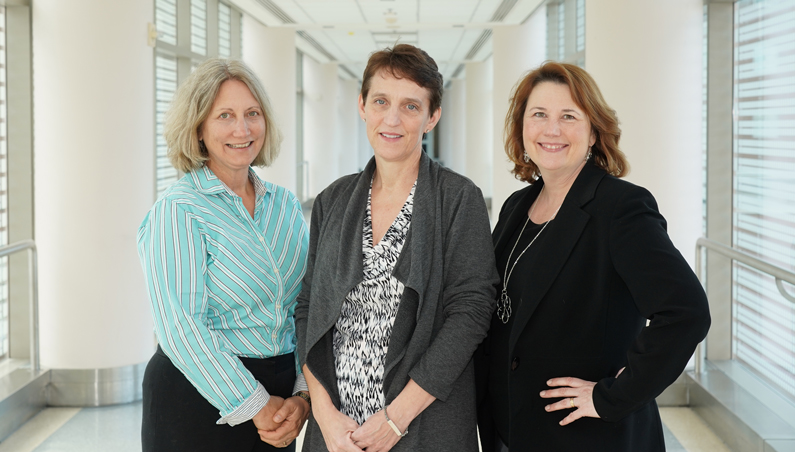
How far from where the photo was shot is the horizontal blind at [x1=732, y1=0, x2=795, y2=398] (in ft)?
12.6

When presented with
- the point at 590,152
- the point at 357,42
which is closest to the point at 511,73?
the point at 357,42

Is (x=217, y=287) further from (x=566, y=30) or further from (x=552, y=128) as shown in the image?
(x=566, y=30)

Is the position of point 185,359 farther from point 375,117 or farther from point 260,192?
point 375,117

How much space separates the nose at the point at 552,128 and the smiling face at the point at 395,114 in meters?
0.38

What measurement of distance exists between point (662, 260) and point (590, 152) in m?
0.52

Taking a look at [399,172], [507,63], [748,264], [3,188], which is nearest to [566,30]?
[507,63]

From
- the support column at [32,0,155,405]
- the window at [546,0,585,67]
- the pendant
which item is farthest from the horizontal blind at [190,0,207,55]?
the pendant

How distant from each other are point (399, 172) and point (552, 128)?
477 mm

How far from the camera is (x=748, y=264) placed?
359cm

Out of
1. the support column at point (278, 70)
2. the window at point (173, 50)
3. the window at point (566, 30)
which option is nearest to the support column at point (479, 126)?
the support column at point (278, 70)

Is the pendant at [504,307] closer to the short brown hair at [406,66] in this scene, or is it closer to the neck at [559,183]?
the neck at [559,183]

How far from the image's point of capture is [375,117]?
1.90m

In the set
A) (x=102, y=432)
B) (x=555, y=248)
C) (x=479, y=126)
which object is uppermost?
(x=479, y=126)

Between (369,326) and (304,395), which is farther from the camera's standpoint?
(304,395)
